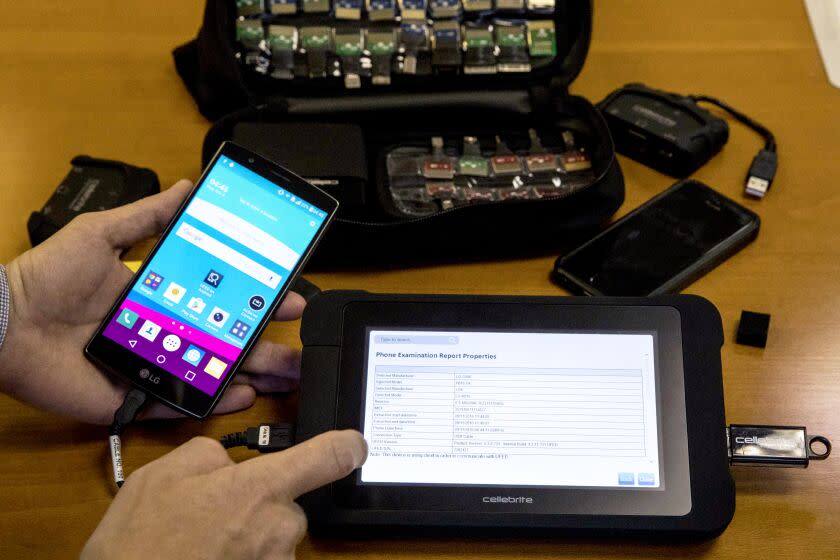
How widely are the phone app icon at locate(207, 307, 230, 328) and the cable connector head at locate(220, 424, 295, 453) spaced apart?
0.34 ft

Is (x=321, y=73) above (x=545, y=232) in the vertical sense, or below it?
above

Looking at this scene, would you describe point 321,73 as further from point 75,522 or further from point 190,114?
point 75,522

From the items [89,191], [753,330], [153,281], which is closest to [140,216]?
[153,281]

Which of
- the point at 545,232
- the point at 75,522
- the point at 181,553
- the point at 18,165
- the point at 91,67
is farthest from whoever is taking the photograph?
the point at 91,67

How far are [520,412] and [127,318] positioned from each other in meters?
0.37

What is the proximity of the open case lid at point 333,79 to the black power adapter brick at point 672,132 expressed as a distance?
0.07m

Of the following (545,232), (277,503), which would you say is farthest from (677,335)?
(277,503)

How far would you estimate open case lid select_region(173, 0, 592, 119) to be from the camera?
1.00 m

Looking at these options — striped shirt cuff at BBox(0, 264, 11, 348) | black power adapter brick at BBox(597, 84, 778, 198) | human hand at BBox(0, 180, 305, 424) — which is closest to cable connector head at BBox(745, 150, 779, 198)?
black power adapter brick at BBox(597, 84, 778, 198)

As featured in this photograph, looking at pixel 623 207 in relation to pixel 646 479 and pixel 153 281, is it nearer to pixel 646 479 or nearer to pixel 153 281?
pixel 646 479

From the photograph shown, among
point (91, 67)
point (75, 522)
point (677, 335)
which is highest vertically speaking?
point (91, 67)

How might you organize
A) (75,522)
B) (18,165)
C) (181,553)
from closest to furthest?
(181,553)
(75,522)
(18,165)

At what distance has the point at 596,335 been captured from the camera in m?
0.75

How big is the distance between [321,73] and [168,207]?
1.03 feet
